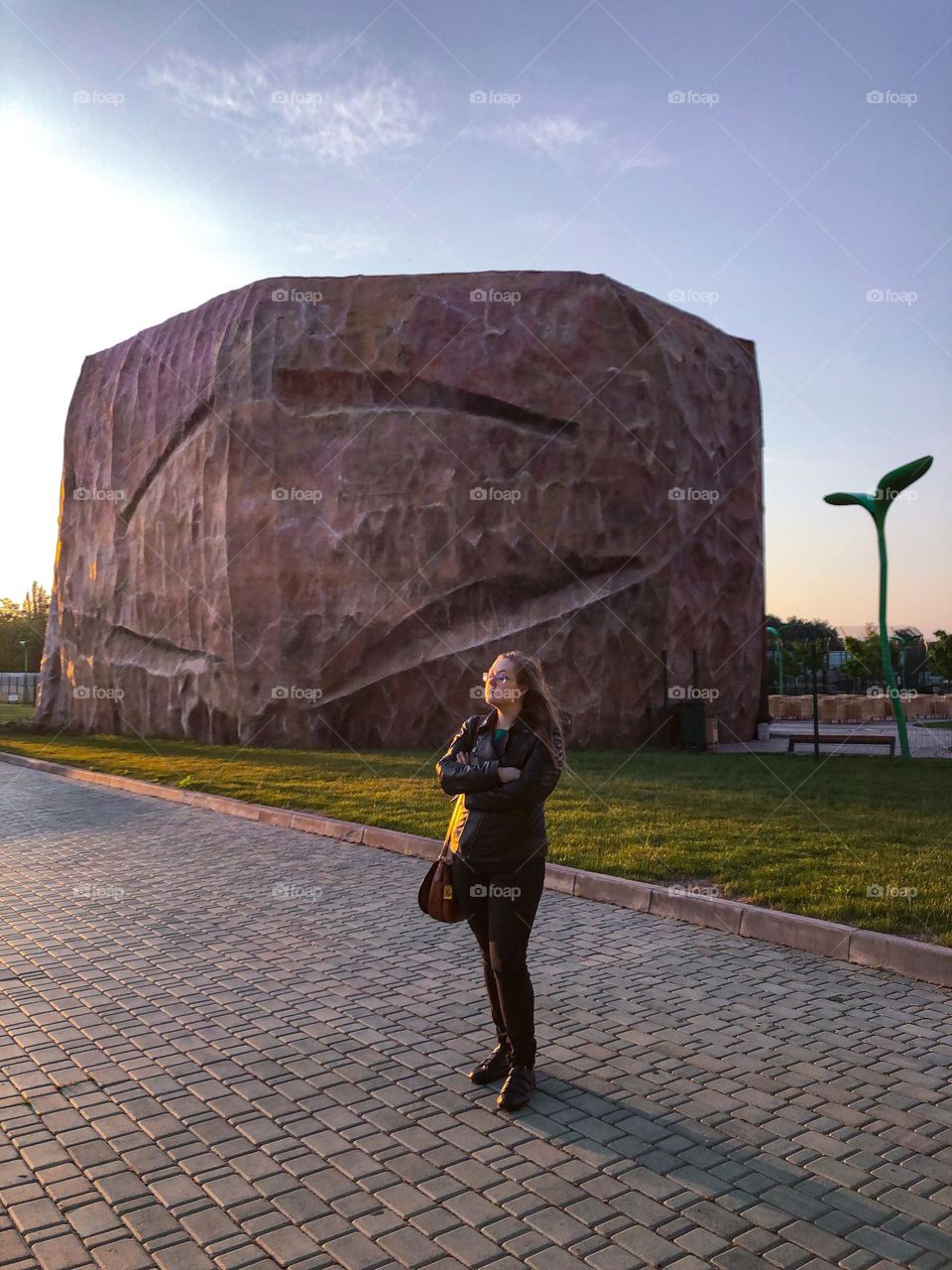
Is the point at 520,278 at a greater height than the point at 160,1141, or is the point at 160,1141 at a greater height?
the point at 520,278

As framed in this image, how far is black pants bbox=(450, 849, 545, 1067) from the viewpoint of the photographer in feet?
15.0

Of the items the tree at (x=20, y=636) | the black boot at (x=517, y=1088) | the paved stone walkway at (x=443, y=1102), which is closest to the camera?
the paved stone walkway at (x=443, y=1102)

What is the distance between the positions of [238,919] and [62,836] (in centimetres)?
471

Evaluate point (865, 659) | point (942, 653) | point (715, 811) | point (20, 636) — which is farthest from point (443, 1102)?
point (20, 636)

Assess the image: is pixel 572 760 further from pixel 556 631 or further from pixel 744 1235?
pixel 744 1235

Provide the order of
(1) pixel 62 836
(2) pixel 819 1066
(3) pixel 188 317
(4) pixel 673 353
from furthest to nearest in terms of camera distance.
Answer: (3) pixel 188 317 → (4) pixel 673 353 → (1) pixel 62 836 → (2) pixel 819 1066

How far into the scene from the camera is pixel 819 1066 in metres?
4.93

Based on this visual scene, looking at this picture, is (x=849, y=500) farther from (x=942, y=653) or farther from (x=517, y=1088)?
(x=942, y=653)

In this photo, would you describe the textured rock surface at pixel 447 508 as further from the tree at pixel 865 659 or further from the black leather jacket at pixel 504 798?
the tree at pixel 865 659

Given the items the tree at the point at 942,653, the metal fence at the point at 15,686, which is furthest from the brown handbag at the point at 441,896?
the metal fence at the point at 15,686

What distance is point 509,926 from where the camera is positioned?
15.1 feet

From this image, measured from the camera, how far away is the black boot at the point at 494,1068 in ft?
15.4

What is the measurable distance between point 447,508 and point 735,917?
1509 centimetres

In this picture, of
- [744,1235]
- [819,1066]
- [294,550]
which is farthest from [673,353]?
[744,1235]
